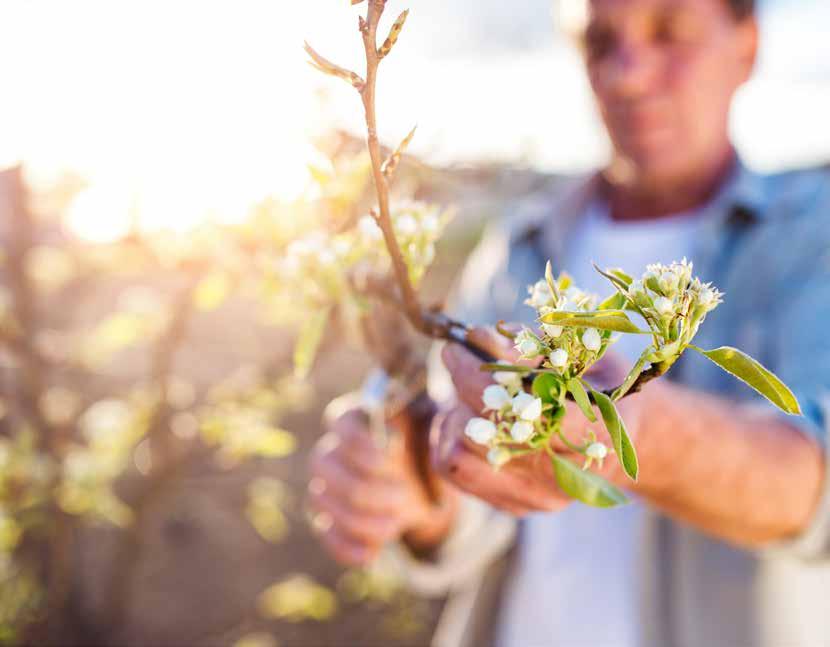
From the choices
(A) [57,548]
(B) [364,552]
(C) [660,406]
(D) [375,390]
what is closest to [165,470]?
(A) [57,548]

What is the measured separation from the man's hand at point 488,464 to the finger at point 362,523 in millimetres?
455

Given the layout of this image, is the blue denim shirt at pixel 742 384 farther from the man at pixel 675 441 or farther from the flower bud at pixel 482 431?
the flower bud at pixel 482 431

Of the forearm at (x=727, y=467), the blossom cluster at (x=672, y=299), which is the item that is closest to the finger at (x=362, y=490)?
the forearm at (x=727, y=467)

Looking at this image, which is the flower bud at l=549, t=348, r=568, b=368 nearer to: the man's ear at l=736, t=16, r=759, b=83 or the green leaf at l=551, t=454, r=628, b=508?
the green leaf at l=551, t=454, r=628, b=508

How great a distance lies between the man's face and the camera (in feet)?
3.97

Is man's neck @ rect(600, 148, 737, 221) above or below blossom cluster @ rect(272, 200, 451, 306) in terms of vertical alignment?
below

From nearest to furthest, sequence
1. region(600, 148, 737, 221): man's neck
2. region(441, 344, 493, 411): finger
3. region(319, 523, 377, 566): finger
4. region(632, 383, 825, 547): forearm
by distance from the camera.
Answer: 1. region(441, 344, 493, 411): finger
2. region(632, 383, 825, 547): forearm
3. region(319, 523, 377, 566): finger
4. region(600, 148, 737, 221): man's neck

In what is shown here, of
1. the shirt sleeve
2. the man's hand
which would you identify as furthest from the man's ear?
the man's hand

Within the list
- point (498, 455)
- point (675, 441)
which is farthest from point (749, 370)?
point (675, 441)

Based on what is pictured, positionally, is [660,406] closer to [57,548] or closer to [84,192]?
[84,192]

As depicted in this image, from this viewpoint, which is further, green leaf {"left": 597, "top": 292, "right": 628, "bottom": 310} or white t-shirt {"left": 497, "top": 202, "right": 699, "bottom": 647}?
white t-shirt {"left": 497, "top": 202, "right": 699, "bottom": 647}

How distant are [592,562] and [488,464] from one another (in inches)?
35.1

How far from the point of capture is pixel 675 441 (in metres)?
0.71

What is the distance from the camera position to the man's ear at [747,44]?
4.30 ft
